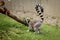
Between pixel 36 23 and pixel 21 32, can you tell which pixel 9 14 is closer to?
pixel 21 32

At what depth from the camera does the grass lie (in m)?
3.93

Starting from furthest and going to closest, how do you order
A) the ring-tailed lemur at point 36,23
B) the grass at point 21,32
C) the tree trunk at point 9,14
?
the tree trunk at point 9,14 < the ring-tailed lemur at point 36,23 < the grass at point 21,32

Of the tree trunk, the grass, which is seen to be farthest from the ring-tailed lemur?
the tree trunk

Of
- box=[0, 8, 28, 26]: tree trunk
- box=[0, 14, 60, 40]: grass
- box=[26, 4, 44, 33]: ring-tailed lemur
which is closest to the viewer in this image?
box=[0, 14, 60, 40]: grass

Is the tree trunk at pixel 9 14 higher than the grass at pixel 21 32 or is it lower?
higher

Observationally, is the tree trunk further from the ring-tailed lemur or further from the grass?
the ring-tailed lemur

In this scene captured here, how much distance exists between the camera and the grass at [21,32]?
3.93 metres

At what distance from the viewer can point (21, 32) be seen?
4.21 m

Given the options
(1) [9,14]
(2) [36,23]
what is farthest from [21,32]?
(1) [9,14]

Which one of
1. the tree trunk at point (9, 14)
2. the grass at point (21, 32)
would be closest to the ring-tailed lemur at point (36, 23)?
the grass at point (21, 32)

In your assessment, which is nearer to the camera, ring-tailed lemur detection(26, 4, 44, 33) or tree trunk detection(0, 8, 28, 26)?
ring-tailed lemur detection(26, 4, 44, 33)

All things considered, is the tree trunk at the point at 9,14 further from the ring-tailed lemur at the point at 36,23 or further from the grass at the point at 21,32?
the ring-tailed lemur at the point at 36,23

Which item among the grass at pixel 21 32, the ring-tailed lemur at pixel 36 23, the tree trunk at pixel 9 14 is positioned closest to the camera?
the grass at pixel 21 32

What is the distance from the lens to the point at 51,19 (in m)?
5.64
